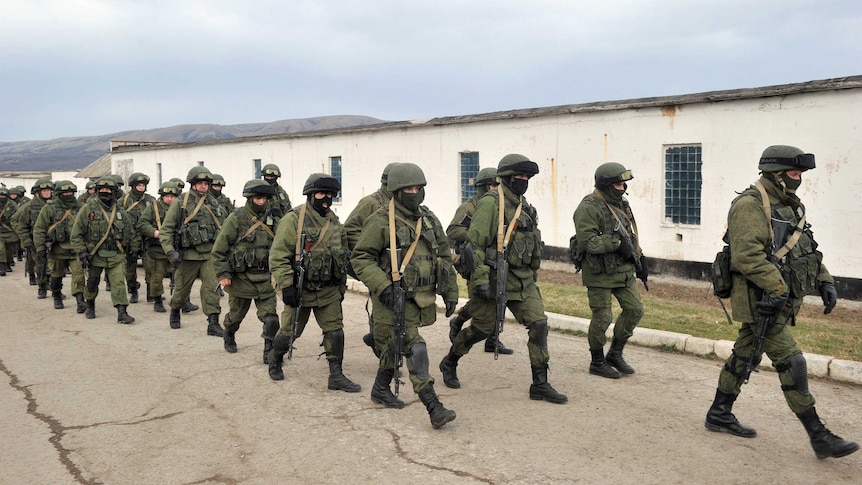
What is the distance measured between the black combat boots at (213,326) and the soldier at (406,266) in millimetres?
4011

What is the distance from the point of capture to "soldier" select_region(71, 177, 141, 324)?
10.2m

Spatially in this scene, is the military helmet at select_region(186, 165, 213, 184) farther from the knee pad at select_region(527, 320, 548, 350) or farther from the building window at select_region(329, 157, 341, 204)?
the building window at select_region(329, 157, 341, 204)

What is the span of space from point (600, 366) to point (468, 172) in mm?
11931

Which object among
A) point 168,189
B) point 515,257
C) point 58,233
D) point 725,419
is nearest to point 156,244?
point 168,189

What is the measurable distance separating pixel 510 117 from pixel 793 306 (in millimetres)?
12311

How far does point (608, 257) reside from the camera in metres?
6.73

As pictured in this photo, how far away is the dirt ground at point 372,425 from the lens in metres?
4.59

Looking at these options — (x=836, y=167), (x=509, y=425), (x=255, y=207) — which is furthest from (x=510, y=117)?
(x=509, y=425)

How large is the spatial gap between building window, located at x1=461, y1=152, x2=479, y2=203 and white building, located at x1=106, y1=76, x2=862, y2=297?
4cm

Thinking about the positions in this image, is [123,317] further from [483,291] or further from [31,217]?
[483,291]

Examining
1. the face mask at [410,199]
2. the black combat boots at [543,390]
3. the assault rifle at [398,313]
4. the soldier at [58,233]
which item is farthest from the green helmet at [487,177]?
the soldier at [58,233]

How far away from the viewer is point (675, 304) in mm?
10875

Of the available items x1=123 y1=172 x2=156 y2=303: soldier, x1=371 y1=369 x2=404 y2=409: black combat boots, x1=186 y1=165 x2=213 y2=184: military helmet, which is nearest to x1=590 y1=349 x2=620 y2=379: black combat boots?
x1=371 y1=369 x2=404 y2=409: black combat boots

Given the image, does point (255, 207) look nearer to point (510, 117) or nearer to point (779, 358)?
point (779, 358)
